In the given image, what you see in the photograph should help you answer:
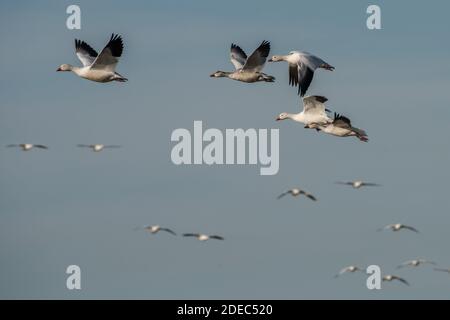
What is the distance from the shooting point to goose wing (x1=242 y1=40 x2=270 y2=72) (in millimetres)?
38562

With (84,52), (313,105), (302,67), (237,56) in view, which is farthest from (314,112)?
(84,52)

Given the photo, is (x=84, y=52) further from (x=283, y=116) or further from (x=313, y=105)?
(x=313, y=105)

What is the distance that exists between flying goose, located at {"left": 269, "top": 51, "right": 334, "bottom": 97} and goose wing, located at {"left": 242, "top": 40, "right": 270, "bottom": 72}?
2.06 ft

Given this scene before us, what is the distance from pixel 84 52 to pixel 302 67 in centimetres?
670

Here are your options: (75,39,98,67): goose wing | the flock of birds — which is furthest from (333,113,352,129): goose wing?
(75,39,98,67): goose wing

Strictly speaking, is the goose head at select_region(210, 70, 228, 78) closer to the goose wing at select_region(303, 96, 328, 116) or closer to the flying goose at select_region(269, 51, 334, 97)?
the flying goose at select_region(269, 51, 334, 97)

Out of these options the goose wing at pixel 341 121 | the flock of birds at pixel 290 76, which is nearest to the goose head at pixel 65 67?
the flock of birds at pixel 290 76

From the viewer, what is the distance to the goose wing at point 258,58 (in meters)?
38.6

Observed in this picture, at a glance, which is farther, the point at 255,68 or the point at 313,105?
the point at 255,68

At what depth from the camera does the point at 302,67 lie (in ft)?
121
